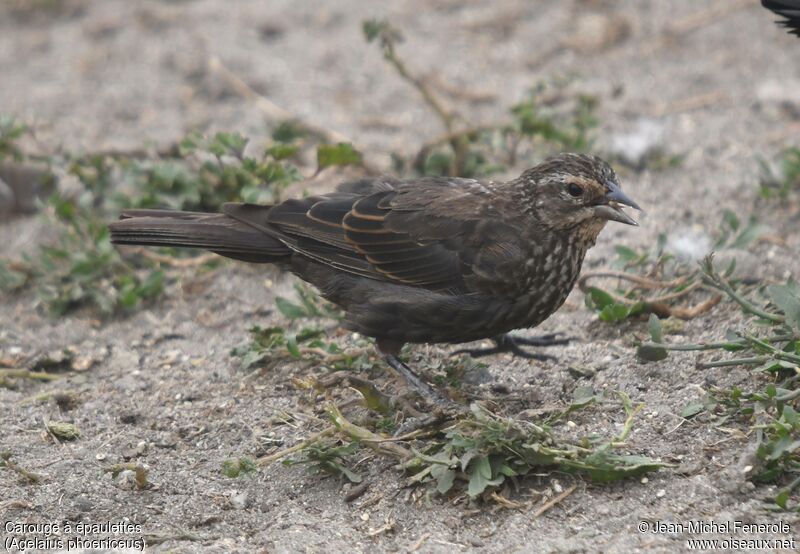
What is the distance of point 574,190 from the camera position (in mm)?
4711

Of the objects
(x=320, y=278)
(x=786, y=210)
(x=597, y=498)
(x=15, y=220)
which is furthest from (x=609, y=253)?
(x=15, y=220)

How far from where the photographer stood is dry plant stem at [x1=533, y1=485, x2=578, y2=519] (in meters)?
3.95

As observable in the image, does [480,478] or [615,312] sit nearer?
[480,478]

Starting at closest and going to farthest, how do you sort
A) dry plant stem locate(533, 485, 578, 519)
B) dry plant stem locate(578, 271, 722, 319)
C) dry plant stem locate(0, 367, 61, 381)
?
1. dry plant stem locate(533, 485, 578, 519)
2. dry plant stem locate(578, 271, 722, 319)
3. dry plant stem locate(0, 367, 61, 381)

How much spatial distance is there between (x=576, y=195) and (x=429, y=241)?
2.22ft

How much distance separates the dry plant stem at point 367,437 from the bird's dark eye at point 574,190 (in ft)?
4.31

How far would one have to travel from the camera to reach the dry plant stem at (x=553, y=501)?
3949 millimetres

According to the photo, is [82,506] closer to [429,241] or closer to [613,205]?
[429,241]

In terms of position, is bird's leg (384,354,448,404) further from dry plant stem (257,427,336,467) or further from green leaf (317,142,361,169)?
green leaf (317,142,361,169)

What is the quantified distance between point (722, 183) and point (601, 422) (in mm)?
2838

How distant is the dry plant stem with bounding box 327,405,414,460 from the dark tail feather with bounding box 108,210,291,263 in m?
1.17

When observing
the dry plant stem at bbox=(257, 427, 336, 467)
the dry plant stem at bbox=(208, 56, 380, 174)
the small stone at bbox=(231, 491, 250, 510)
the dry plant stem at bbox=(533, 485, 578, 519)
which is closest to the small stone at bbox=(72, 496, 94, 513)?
the small stone at bbox=(231, 491, 250, 510)

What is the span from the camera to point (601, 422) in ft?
14.5

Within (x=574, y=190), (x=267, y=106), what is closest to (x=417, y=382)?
(x=574, y=190)
